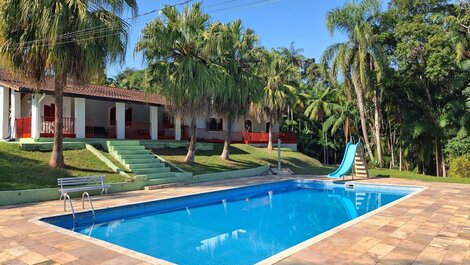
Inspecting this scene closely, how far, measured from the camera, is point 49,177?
492 inches

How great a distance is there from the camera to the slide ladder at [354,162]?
17745 mm

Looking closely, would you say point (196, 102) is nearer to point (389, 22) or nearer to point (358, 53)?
point (358, 53)

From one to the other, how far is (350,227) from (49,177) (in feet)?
34.5

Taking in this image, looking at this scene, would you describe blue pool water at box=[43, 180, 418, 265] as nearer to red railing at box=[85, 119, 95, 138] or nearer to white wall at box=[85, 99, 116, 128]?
red railing at box=[85, 119, 95, 138]

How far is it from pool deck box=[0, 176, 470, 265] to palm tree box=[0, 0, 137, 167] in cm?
548

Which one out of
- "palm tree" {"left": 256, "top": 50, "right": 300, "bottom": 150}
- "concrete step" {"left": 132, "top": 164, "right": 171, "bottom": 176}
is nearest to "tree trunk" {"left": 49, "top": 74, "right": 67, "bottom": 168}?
"concrete step" {"left": 132, "top": 164, "right": 171, "bottom": 176}

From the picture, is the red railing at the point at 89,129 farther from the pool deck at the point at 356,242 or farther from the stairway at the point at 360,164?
the stairway at the point at 360,164

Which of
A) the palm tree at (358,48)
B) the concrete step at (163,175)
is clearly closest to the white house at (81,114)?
the concrete step at (163,175)

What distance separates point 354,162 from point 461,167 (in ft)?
21.2

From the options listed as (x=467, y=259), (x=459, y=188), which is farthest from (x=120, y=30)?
(x=459, y=188)

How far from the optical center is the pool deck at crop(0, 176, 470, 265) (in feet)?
17.9

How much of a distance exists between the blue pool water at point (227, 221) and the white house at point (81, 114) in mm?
6491

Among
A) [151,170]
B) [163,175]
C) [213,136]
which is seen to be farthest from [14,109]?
[213,136]

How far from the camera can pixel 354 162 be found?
19062 mm
